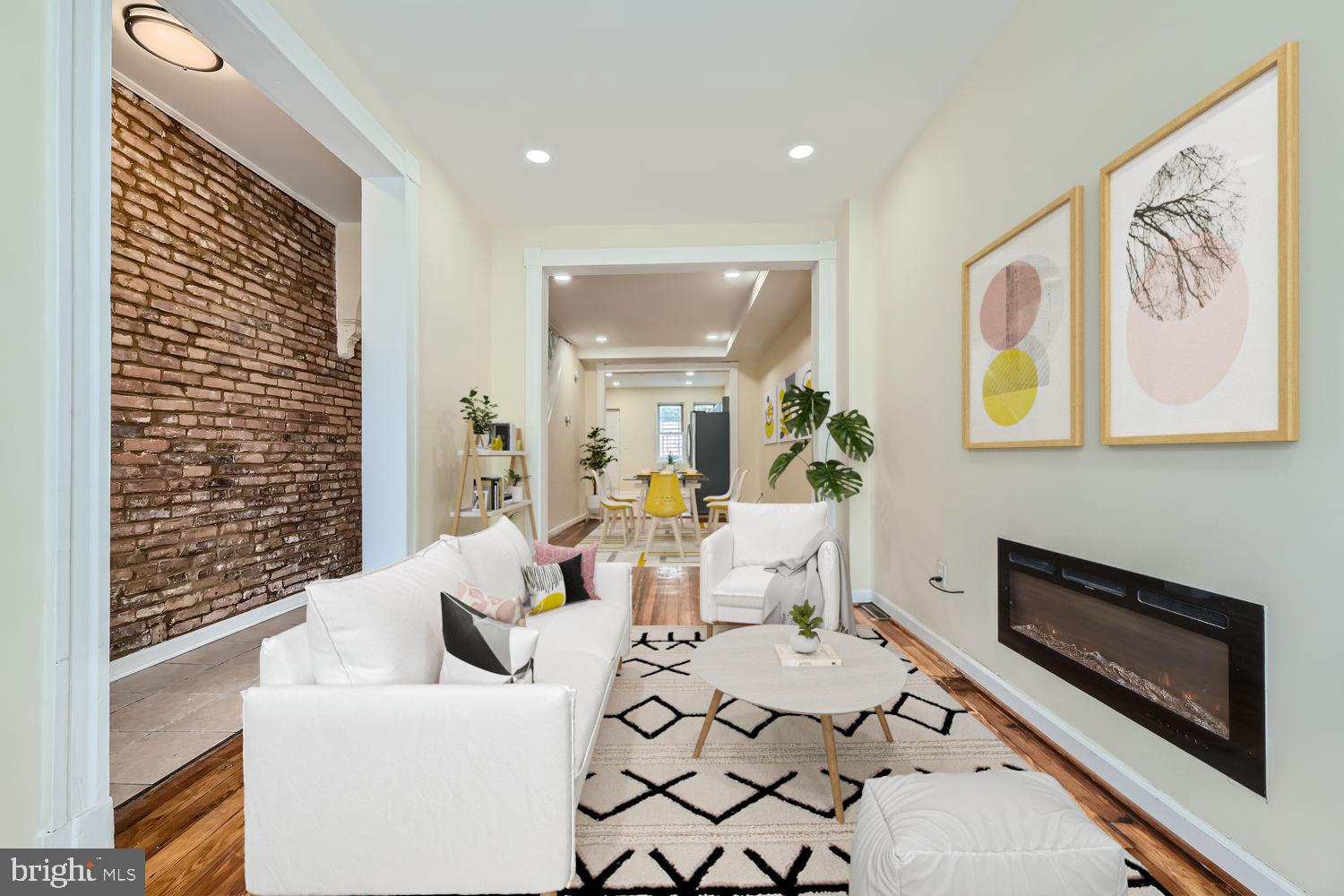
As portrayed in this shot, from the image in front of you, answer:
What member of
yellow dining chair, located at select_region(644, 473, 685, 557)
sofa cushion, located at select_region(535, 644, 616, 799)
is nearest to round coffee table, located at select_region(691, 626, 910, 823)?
sofa cushion, located at select_region(535, 644, 616, 799)

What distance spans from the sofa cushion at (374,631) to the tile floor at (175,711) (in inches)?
30.5

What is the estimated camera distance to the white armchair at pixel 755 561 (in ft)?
8.94

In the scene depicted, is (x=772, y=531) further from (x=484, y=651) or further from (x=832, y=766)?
(x=484, y=651)

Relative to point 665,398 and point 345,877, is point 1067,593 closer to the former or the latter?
point 345,877

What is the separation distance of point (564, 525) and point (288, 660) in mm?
6758

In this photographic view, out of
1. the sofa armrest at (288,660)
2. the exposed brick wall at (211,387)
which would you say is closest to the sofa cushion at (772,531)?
the sofa armrest at (288,660)

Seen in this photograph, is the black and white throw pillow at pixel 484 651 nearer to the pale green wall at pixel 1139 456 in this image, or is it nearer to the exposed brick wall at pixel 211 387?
the pale green wall at pixel 1139 456

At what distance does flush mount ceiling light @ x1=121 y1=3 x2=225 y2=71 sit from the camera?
2.16m

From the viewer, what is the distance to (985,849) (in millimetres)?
1016

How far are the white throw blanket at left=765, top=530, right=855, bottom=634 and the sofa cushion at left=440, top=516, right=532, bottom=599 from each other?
1.24 m

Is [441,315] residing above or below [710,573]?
above

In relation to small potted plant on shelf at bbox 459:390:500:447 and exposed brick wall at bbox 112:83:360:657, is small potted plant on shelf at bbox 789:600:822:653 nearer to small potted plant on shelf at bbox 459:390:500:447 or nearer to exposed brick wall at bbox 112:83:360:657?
small potted plant on shelf at bbox 459:390:500:447

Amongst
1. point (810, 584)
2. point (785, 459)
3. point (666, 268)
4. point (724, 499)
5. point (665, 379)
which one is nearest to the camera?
point (810, 584)

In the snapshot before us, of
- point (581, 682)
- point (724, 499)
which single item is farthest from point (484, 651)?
point (724, 499)
